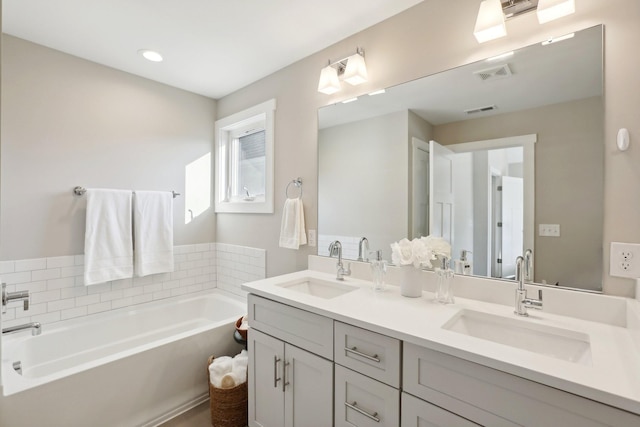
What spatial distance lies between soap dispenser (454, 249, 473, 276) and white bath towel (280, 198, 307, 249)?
1.06 meters

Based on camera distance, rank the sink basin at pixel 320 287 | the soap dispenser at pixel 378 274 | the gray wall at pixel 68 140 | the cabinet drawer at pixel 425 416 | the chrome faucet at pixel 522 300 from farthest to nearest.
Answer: the gray wall at pixel 68 140 < the sink basin at pixel 320 287 < the soap dispenser at pixel 378 274 < the chrome faucet at pixel 522 300 < the cabinet drawer at pixel 425 416

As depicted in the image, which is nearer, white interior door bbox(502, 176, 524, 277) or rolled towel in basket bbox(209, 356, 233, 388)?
white interior door bbox(502, 176, 524, 277)

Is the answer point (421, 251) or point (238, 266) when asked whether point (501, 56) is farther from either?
point (238, 266)

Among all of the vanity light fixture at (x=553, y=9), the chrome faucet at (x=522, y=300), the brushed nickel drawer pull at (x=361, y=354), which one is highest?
the vanity light fixture at (x=553, y=9)

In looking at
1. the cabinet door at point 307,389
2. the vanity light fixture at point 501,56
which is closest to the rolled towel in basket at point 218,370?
the cabinet door at point 307,389

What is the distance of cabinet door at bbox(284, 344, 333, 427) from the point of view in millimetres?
1345

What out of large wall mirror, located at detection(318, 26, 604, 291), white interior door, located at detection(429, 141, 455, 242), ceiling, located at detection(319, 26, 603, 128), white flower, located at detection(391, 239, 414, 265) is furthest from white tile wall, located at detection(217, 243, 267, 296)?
ceiling, located at detection(319, 26, 603, 128)

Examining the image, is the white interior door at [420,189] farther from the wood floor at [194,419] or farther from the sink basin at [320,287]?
the wood floor at [194,419]

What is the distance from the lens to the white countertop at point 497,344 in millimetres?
771

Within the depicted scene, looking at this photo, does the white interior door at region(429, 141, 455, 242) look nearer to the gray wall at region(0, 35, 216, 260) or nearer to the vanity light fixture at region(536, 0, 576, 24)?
the vanity light fixture at region(536, 0, 576, 24)

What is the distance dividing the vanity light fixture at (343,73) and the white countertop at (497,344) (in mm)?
1272

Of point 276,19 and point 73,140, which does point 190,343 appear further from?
point 276,19

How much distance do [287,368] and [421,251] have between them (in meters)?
0.88

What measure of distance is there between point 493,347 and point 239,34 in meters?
2.18
